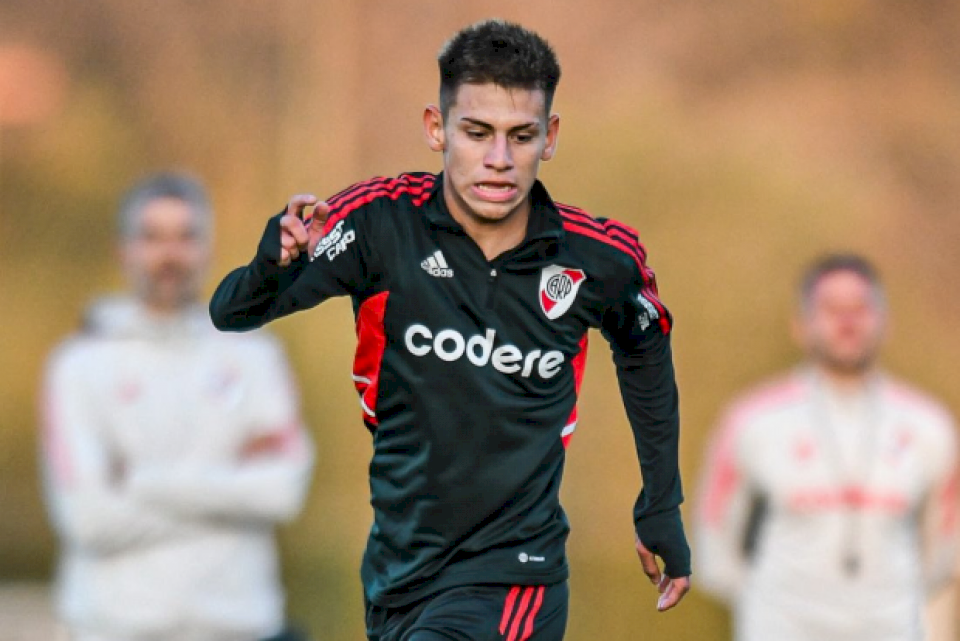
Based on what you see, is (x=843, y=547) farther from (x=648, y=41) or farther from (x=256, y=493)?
(x=648, y=41)

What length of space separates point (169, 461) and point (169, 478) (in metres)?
0.06

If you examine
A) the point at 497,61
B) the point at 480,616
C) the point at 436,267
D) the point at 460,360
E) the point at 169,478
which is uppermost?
the point at 497,61

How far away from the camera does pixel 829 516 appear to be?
196 inches

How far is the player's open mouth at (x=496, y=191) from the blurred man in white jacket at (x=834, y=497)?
77.6 inches

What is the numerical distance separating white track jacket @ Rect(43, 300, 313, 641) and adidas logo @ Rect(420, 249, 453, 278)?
64.6 inches

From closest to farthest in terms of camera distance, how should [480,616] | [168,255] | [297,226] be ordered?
[297,226] → [480,616] → [168,255]

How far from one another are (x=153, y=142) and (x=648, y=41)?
171cm

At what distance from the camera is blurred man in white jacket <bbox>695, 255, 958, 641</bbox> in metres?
4.95

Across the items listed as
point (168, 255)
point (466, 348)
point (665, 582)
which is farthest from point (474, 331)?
point (168, 255)

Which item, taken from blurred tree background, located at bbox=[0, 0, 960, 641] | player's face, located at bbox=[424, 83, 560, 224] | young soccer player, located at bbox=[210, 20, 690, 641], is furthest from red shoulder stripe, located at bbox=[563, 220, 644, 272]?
blurred tree background, located at bbox=[0, 0, 960, 641]

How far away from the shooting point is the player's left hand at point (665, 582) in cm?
362

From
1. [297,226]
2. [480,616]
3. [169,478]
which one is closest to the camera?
[297,226]

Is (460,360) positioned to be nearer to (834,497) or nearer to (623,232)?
(623,232)

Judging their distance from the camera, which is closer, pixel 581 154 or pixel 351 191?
pixel 351 191
